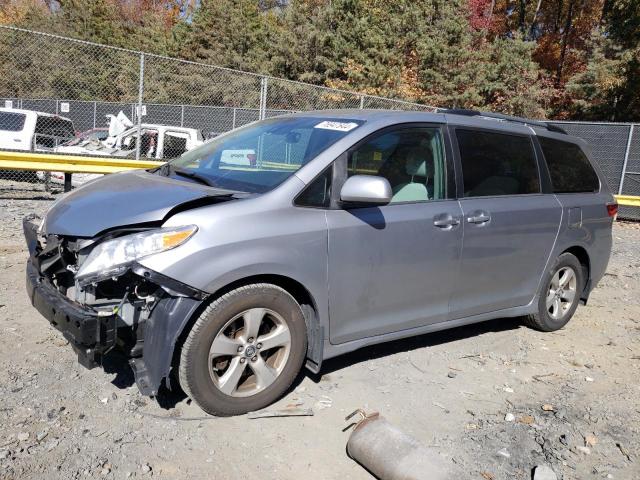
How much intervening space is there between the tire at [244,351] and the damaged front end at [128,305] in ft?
0.43

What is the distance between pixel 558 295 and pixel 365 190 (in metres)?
2.68

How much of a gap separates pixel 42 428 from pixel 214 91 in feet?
51.7

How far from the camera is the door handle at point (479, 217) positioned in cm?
390

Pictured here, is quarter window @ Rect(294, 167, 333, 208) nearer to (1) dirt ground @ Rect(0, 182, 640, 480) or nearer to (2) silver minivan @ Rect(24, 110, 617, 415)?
(2) silver minivan @ Rect(24, 110, 617, 415)

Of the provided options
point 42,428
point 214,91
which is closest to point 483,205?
point 42,428

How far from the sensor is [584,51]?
27172 mm

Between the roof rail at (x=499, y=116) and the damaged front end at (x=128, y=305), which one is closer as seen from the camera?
the damaged front end at (x=128, y=305)

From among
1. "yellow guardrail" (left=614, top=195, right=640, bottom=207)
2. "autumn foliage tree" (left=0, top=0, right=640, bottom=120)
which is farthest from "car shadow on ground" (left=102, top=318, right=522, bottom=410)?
"autumn foliage tree" (left=0, top=0, right=640, bottom=120)

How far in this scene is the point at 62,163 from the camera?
9.02 m

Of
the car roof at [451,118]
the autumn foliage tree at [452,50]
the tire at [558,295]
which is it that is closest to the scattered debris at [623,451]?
the tire at [558,295]

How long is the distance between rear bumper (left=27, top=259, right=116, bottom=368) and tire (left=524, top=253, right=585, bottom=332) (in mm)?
3513

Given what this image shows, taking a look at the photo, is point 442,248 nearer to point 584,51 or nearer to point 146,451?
point 146,451

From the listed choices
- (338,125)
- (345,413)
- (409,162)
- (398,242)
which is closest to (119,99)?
(338,125)

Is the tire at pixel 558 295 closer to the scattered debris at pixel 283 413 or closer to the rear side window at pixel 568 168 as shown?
the rear side window at pixel 568 168
